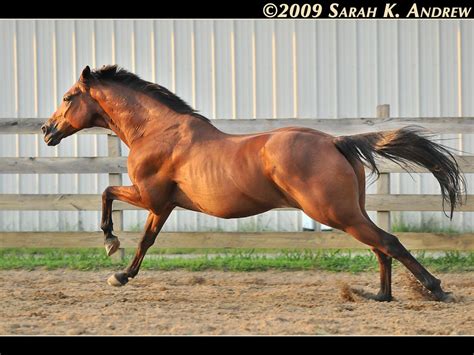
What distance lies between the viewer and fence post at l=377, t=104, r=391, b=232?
855cm

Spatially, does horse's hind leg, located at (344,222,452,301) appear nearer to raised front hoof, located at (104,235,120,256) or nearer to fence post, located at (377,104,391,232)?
raised front hoof, located at (104,235,120,256)

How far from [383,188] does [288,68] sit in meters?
2.47

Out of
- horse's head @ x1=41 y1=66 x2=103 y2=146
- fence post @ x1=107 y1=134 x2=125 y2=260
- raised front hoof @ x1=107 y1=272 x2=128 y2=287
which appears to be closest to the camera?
raised front hoof @ x1=107 y1=272 x2=128 y2=287

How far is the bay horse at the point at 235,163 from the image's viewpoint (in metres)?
6.04

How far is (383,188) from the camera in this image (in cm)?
863

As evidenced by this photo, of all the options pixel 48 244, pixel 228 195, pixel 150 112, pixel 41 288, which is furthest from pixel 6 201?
pixel 228 195

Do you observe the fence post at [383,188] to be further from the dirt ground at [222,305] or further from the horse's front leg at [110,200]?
the horse's front leg at [110,200]

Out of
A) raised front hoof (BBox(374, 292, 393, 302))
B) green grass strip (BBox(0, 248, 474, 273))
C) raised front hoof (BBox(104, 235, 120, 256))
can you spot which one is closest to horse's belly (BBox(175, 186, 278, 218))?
raised front hoof (BBox(104, 235, 120, 256))

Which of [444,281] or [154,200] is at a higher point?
[154,200]

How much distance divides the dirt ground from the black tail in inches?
36.9

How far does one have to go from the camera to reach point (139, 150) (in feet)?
22.5

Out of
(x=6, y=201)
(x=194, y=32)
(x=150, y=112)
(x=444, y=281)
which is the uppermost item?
(x=194, y=32)

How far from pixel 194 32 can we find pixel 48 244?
3.33 meters

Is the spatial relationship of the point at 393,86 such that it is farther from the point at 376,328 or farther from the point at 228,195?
the point at 376,328
